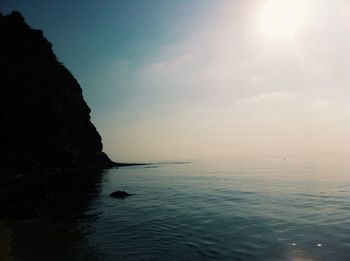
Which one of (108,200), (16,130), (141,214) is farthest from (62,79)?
(141,214)

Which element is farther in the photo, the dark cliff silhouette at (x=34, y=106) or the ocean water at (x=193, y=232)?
the dark cliff silhouette at (x=34, y=106)

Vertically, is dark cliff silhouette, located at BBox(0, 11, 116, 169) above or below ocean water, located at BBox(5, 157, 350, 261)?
above

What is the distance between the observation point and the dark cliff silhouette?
85500 mm

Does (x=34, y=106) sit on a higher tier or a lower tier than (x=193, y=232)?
higher

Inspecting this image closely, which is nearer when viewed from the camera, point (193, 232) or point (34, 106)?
point (193, 232)

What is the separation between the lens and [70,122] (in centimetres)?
11219

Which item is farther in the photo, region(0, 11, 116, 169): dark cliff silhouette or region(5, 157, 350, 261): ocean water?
region(0, 11, 116, 169): dark cliff silhouette

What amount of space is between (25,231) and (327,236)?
21310mm

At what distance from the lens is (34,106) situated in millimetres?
95188

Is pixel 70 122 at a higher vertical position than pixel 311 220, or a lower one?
higher

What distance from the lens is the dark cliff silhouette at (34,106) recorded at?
3366 inches

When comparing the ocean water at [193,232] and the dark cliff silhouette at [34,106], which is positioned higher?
the dark cliff silhouette at [34,106]

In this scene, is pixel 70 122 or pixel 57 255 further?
pixel 70 122

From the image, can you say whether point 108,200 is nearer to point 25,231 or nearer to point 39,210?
point 39,210
